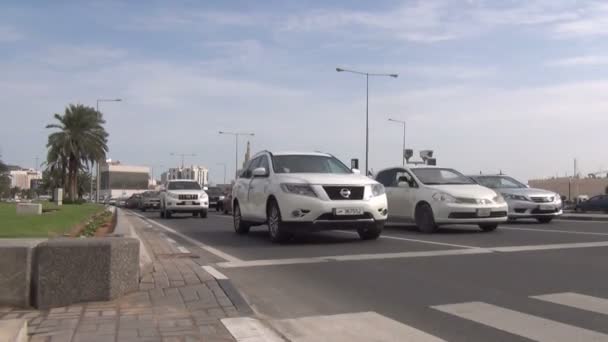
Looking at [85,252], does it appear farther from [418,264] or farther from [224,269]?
[418,264]

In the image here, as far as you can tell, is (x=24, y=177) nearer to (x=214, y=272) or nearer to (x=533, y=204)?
(x=533, y=204)

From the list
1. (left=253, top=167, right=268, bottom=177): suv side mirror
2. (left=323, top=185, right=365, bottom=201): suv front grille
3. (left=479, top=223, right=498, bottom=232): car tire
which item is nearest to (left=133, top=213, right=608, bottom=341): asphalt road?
(left=323, top=185, right=365, bottom=201): suv front grille

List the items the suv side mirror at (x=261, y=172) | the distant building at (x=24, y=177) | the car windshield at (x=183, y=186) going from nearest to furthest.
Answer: the suv side mirror at (x=261, y=172) → the car windshield at (x=183, y=186) → the distant building at (x=24, y=177)

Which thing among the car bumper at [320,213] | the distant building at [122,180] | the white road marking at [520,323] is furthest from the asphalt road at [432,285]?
the distant building at [122,180]

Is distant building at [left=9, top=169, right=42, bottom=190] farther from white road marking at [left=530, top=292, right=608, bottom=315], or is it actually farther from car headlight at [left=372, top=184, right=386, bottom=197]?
white road marking at [left=530, top=292, right=608, bottom=315]

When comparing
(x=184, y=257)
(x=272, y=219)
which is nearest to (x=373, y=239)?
(x=272, y=219)

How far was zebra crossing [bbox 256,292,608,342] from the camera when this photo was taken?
4.63 m

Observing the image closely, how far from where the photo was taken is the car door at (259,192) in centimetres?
1181

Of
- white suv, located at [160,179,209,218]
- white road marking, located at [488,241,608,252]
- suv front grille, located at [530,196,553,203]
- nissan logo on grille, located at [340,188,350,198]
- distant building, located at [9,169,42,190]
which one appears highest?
distant building, located at [9,169,42,190]

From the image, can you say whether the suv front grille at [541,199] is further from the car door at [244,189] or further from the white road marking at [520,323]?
the white road marking at [520,323]

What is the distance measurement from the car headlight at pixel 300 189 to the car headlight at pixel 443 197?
3799 millimetres

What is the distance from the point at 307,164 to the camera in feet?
39.7

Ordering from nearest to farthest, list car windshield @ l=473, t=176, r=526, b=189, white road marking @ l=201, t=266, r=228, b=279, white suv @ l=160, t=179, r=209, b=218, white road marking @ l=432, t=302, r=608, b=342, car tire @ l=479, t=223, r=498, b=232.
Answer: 1. white road marking @ l=432, t=302, r=608, b=342
2. white road marking @ l=201, t=266, r=228, b=279
3. car tire @ l=479, t=223, r=498, b=232
4. car windshield @ l=473, t=176, r=526, b=189
5. white suv @ l=160, t=179, r=209, b=218

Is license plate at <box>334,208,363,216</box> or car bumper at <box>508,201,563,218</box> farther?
car bumper at <box>508,201,563,218</box>
